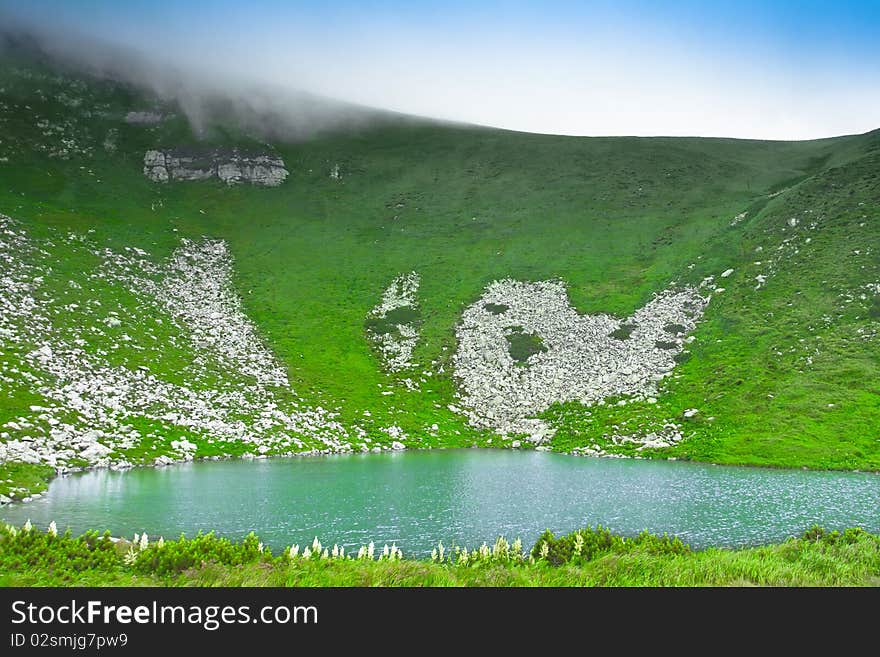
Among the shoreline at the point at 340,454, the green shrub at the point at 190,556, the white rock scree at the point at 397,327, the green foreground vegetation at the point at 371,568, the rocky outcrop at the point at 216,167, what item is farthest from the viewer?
the rocky outcrop at the point at 216,167

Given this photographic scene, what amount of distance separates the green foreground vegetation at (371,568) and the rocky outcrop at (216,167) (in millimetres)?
121313

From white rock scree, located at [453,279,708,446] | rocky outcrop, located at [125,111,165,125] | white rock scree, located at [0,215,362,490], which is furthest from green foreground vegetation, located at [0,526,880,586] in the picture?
rocky outcrop, located at [125,111,165,125]

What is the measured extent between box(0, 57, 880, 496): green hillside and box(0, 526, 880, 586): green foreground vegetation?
2353cm

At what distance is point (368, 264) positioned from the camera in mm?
102000

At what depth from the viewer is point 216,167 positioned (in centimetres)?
12825

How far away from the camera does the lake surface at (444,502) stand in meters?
26.8

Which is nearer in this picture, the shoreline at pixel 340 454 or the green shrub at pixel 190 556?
the green shrub at pixel 190 556

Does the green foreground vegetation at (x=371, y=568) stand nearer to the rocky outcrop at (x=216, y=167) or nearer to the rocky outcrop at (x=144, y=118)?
the rocky outcrop at (x=216, y=167)

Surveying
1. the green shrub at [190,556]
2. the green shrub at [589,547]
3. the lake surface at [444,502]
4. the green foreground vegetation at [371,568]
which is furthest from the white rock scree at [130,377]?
the green shrub at [589,547]

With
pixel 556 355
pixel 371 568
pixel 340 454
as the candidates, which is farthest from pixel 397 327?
pixel 371 568

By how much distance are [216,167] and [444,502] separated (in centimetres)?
11784

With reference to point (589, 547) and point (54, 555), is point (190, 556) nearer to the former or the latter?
point (54, 555)

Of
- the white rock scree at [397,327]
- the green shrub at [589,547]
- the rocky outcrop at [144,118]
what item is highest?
the rocky outcrop at [144,118]

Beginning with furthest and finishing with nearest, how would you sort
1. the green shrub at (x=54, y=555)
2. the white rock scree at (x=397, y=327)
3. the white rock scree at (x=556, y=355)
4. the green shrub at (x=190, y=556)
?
the white rock scree at (x=397, y=327) < the white rock scree at (x=556, y=355) < the green shrub at (x=190, y=556) < the green shrub at (x=54, y=555)
